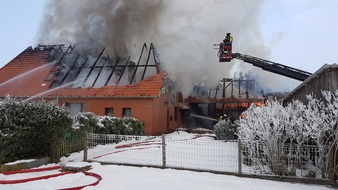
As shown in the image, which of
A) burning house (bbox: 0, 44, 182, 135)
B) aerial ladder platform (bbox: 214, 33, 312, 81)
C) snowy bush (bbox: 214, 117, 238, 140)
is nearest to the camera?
snowy bush (bbox: 214, 117, 238, 140)

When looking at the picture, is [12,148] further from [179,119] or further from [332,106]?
[179,119]

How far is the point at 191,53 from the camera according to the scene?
2475 cm

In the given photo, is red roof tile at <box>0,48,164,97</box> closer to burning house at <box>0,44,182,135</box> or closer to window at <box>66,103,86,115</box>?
burning house at <box>0,44,182,135</box>

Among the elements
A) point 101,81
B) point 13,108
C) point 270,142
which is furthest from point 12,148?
point 101,81

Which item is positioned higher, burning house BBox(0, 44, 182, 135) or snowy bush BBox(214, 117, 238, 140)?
burning house BBox(0, 44, 182, 135)

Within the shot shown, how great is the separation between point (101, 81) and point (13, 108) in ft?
43.9

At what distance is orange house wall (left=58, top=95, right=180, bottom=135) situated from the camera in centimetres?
2050

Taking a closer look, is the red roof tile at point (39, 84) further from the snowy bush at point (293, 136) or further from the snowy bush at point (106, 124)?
the snowy bush at point (293, 136)

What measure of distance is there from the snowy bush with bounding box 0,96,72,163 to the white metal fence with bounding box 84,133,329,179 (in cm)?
133

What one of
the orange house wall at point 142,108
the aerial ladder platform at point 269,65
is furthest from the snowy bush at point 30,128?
the aerial ladder platform at point 269,65

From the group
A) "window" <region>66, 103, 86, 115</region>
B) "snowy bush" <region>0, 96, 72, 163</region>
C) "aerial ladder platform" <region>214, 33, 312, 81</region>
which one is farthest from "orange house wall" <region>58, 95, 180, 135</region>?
"snowy bush" <region>0, 96, 72, 163</region>

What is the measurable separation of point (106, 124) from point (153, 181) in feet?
26.9

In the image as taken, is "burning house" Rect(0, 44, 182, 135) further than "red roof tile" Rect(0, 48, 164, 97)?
No

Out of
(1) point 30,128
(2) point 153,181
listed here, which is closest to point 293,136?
(2) point 153,181
